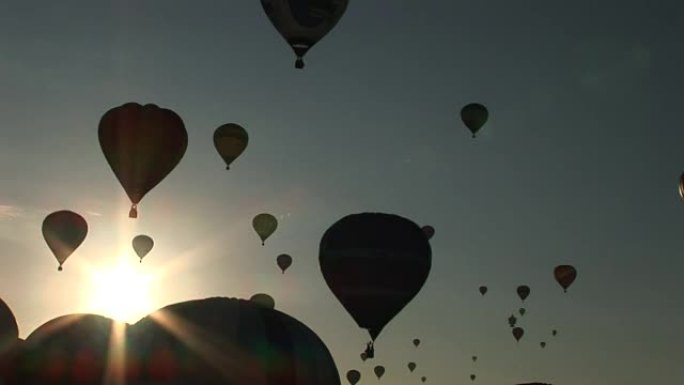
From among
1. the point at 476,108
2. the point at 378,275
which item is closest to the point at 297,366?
the point at 378,275

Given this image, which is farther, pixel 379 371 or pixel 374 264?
pixel 379 371

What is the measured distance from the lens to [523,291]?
61469mm

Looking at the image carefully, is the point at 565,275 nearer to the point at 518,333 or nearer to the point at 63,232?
the point at 518,333

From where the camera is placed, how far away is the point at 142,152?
31141 millimetres

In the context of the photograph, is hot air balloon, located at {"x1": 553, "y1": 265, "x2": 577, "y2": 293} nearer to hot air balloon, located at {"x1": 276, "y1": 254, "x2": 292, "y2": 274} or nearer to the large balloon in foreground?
hot air balloon, located at {"x1": 276, "y1": 254, "x2": 292, "y2": 274}

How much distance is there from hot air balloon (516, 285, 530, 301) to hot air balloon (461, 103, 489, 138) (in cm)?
2161

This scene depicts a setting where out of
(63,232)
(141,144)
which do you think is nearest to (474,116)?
(141,144)

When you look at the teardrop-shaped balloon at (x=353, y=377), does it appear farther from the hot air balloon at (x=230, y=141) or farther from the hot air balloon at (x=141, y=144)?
the hot air balloon at (x=141, y=144)

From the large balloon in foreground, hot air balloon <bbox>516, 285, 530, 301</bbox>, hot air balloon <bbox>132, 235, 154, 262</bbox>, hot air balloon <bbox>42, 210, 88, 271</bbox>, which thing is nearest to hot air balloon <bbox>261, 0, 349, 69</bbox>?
the large balloon in foreground

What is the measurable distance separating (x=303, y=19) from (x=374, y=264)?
6.67m

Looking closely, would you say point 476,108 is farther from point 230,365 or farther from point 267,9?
point 230,365

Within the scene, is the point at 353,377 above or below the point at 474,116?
below

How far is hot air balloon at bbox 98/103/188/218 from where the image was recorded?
31.1 m

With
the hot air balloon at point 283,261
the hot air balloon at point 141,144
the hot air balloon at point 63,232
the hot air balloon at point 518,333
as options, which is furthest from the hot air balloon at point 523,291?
the hot air balloon at point 141,144
